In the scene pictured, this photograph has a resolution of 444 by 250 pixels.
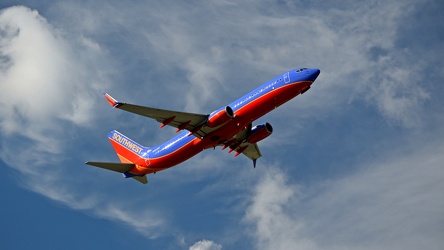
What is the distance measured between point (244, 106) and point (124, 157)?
78.1 feet

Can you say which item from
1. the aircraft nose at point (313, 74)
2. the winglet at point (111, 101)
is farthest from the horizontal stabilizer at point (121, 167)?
the aircraft nose at point (313, 74)

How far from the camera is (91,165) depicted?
7650 cm

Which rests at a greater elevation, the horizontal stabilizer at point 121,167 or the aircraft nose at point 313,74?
the aircraft nose at point 313,74

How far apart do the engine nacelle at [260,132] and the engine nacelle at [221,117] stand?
34.7 feet

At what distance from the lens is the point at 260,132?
8144 centimetres

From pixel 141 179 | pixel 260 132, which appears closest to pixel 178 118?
pixel 260 132

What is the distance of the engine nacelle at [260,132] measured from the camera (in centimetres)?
8144

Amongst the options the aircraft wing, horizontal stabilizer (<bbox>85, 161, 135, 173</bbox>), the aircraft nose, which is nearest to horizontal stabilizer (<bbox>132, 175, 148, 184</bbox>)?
horizontal stabilizer (<bbox>85, 161, 135, 173</bbox>)

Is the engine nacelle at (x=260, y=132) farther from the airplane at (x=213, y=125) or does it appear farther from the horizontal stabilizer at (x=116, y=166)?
the horizontal stabilizer at (x=116, y=166)

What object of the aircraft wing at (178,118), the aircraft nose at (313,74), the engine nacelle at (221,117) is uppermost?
the aircraft nose at (313,74)

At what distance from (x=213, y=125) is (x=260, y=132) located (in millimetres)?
11049

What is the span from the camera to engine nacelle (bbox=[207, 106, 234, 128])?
233 feet

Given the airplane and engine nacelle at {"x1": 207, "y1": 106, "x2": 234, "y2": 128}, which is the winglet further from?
engine nacelle at {"x1": 207, "y1": 106, "x2": 234, "y2": 128}

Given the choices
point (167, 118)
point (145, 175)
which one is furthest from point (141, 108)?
point (145, 175)
